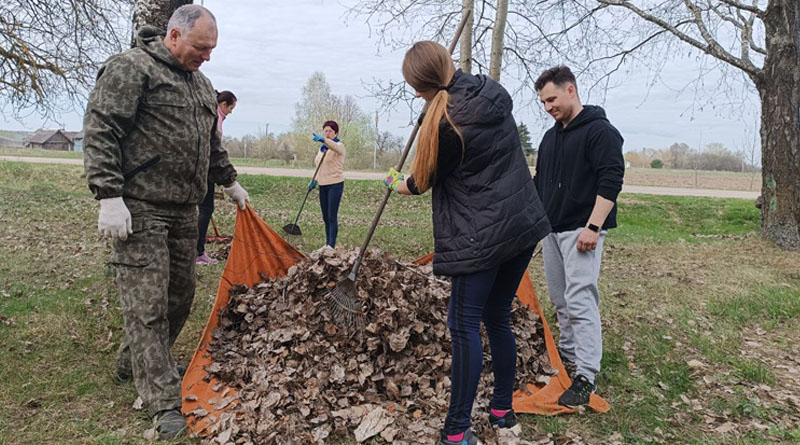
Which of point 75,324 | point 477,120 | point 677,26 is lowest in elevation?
point 75,324

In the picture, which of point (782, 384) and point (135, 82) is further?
point (782, 384)

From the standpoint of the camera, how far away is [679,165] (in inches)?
1791

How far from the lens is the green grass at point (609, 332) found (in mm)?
2824

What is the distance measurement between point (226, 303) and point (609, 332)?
9.75ft

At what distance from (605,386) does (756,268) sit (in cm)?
470

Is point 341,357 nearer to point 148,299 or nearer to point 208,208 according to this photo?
point 148,299

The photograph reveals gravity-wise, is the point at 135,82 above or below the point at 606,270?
above

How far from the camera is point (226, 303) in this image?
366 centimetres

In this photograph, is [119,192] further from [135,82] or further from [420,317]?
[420,317]

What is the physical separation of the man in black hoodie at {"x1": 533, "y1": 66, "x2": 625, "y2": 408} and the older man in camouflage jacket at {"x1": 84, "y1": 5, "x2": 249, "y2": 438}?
199cm

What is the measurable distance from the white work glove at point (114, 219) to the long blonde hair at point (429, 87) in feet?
4.64

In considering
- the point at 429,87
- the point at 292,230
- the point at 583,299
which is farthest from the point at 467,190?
the point at 292,230

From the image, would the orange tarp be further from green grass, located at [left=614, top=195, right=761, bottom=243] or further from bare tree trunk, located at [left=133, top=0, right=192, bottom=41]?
green grass, located at [left=614, top=195, right=761, bottom=243]

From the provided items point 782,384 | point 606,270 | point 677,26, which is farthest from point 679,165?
point 782,384
